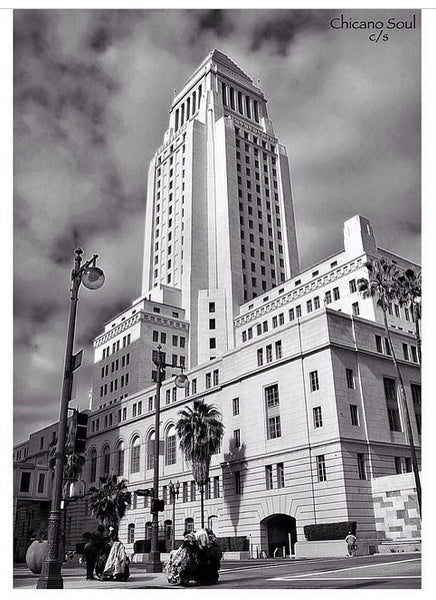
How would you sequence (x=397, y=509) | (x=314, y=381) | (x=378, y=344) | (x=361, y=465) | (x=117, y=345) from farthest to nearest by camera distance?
(x=117, y=345)
(x=378, y=344)
(x=314, y=381)
(x=361, y=465)
(x=397, y=509)

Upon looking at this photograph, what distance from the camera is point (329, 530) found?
34188mm

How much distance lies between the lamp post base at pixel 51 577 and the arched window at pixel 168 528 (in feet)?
139

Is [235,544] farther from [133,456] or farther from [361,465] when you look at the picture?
[133,456]

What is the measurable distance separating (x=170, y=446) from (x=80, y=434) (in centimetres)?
4443

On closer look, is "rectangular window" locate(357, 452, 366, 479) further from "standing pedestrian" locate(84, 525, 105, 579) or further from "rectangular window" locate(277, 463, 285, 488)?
"standing pedestrian" locate(84, 525, 105, 579)

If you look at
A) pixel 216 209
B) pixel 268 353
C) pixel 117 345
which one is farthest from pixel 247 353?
pixel 216 209

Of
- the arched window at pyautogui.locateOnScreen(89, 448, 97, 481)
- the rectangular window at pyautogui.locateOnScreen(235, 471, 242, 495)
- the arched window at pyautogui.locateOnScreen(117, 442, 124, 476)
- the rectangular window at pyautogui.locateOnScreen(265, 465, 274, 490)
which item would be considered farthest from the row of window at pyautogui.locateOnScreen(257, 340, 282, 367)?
the arched window at pyautogui.locateOnScreen(89, 448, 97, 481)

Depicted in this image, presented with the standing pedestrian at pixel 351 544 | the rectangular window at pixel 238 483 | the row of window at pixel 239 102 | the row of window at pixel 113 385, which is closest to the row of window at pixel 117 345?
the row of window at pixel 113 385

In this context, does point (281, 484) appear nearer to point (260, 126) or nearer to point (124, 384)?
point (124, 384)

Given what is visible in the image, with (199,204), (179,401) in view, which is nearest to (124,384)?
(179,401)

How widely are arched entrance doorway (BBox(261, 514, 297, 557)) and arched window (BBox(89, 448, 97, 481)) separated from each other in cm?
3213

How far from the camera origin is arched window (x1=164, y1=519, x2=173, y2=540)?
5183 cm

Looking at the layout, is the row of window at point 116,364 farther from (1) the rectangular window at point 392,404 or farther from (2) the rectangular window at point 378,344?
(1) the rectangular window at point 392,404
